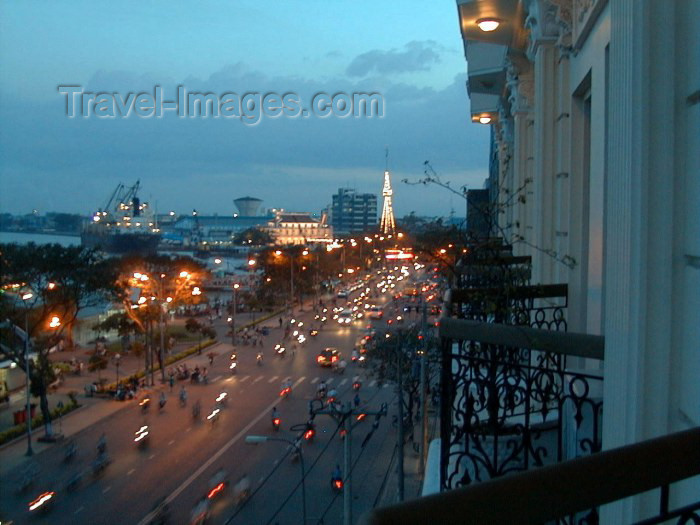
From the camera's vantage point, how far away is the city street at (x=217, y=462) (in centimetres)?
1583

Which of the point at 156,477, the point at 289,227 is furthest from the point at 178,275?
the point at 289,227

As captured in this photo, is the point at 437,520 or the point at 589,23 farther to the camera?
the point at 589,23

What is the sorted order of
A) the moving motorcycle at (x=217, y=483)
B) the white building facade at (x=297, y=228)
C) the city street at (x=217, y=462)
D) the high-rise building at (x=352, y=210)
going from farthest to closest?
the high-rise building at (x=352, y=210) → the white building facade at (x=297, y=228) → the moving motorcycle at (x=217, y=483) → the city street at (x=217, y=462)

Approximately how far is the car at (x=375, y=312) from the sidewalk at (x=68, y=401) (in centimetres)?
861

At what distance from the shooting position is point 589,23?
18.1 ft

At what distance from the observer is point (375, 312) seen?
136 feet

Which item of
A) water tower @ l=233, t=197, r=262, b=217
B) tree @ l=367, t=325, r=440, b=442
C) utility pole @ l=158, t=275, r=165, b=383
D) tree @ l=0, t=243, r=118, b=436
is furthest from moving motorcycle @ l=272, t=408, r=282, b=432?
water tower @ l=233, t=197, r=262, b=217

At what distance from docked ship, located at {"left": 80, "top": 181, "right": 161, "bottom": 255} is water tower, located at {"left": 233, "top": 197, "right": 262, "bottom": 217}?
70695mm

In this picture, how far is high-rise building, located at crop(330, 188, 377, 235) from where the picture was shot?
174 meters

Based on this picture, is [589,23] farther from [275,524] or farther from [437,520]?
[275,524]

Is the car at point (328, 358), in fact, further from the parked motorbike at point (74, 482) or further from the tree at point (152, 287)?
the parked motorbike at point (74, 482)

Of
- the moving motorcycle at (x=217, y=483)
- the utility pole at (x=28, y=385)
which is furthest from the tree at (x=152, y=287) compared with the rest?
the moving motorcycle at (x=217, y=483)

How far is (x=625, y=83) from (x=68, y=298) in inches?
1088

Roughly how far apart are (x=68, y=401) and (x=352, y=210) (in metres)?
150
